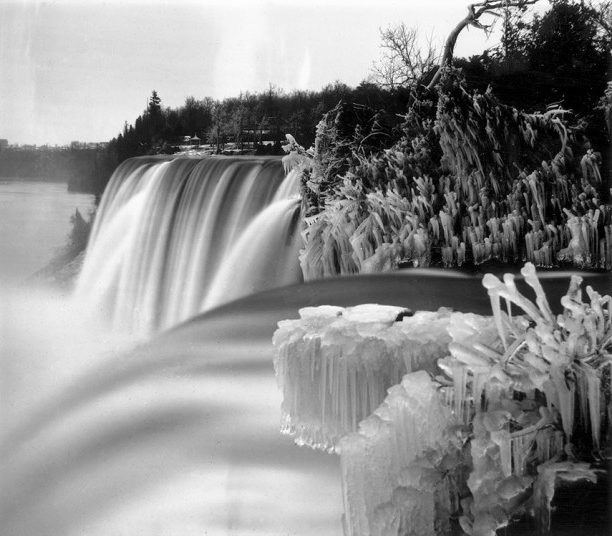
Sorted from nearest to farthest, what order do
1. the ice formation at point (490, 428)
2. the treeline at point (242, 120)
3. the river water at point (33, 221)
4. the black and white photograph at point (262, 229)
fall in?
the ice formation at point (490, 428) → the black and white photograph at point (262, 229) → the treeline at point (242, 120) → the river water at point (33, 221)

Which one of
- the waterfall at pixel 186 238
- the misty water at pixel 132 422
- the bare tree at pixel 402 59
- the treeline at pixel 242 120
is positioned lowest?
the misty water at pixel 132 422

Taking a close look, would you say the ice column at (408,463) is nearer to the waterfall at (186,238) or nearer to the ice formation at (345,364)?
the ice formation at (345,364)

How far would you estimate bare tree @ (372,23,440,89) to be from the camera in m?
1.84

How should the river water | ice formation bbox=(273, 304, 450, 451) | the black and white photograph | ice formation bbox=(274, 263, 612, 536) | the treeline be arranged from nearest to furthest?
ice formation bbox=(274, 263, 612, 536), ice formation bbox=(273, 304, 450, 451), the black and white photograph, the treeline, the river water

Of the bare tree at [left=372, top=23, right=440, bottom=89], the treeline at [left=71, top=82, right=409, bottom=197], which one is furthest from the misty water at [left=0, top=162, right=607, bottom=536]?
the bare tree at [left=372, top=23, right=440, bottom=89]

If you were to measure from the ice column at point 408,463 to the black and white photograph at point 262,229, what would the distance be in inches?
1.9

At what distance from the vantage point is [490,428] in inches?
54.7

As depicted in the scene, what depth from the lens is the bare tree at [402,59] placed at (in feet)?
6.03

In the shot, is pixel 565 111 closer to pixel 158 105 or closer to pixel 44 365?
pixel 158 105

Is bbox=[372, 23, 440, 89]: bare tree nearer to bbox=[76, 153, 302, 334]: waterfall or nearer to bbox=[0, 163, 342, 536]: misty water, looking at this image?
bbox=[76, 153, 302, 334]: waterfall

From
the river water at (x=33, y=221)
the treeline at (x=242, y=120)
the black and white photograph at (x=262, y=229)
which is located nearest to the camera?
the black and white photograph at (x=262, y=229)

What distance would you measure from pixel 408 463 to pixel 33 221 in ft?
4.48

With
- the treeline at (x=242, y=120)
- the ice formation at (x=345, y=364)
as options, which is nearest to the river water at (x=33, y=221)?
the treeline at (x=242, y=120)

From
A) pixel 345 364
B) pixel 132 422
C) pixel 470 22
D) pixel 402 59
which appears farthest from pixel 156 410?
pixel 470 22
